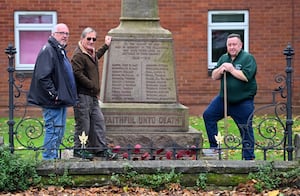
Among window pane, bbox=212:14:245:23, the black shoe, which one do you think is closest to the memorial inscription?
the black shoe

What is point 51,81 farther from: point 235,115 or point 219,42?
point 219,42

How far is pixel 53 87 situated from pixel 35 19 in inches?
361

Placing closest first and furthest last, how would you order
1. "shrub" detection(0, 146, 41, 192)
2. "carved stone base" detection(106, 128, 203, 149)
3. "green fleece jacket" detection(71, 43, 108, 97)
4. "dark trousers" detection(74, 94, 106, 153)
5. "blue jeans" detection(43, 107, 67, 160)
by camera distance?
1. "shrub" detection(0, 146, 41, 192)
2. "blue jeans" detection(43, 107, 67, 160)
3. "green fleece jacket" detection(71, 43, 108, 97)
4. "dark trousers" detection(74, 94, 106, 153)
5. "carved stone base" detection(106, 128, 203, 149)

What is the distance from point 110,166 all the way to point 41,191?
2.42ft

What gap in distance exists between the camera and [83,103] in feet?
31.5

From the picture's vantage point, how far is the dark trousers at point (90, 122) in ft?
31.5

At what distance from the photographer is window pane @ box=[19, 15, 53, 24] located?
17828 mm

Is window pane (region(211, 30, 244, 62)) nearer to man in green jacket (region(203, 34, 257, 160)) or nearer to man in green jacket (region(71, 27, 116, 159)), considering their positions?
man in green jacket (region(203, 34, 257, 160))

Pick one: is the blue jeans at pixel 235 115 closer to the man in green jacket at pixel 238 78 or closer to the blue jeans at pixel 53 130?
the man in green jacket at pixel 238 78

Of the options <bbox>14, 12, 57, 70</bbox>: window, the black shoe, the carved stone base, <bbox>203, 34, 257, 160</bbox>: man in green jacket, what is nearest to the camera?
the black shoe

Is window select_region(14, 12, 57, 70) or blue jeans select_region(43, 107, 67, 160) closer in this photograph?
blue jeans select_region(43, 107, 67, 160)

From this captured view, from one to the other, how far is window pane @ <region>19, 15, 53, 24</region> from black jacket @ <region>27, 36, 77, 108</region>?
885 centimetres

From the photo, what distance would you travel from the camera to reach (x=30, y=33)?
1803cm

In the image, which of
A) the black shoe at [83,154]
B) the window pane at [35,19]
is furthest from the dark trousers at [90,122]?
the window pane at [35,19]
